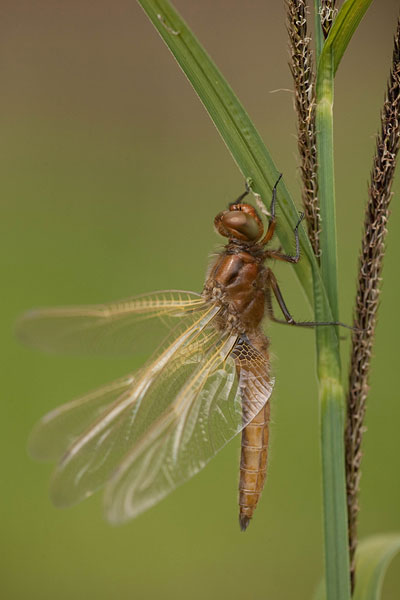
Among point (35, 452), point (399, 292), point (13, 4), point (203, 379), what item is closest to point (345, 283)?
point (399, 292)

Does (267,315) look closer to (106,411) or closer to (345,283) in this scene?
(106,411)

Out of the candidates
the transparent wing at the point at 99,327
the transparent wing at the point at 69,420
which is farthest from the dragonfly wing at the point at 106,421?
the transparent wing at the point at 99,327

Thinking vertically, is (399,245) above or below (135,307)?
above

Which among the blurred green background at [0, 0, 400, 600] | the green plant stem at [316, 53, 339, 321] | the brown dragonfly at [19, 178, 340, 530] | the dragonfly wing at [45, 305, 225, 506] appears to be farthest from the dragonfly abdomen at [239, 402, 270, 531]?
the blurred green background at [0, 0, 400, 600]

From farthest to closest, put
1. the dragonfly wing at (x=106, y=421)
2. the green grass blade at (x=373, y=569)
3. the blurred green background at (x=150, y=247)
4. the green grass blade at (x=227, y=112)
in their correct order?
the blurred green background at (x=150, y=247) → the dragonfly wing at (x=106, y=421) → the green grass blade at (x=373, y=569) → the green grass blade at (x=227, y=112)

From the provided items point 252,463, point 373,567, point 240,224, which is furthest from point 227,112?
point 373,567

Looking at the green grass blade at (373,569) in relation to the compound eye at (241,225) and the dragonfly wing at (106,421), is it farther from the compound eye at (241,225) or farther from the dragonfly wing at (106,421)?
the compound eye at (241,225)

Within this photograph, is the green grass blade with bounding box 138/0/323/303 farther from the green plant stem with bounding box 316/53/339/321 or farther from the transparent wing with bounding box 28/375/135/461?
the transparent wing with bounding box 28/375/135/461
